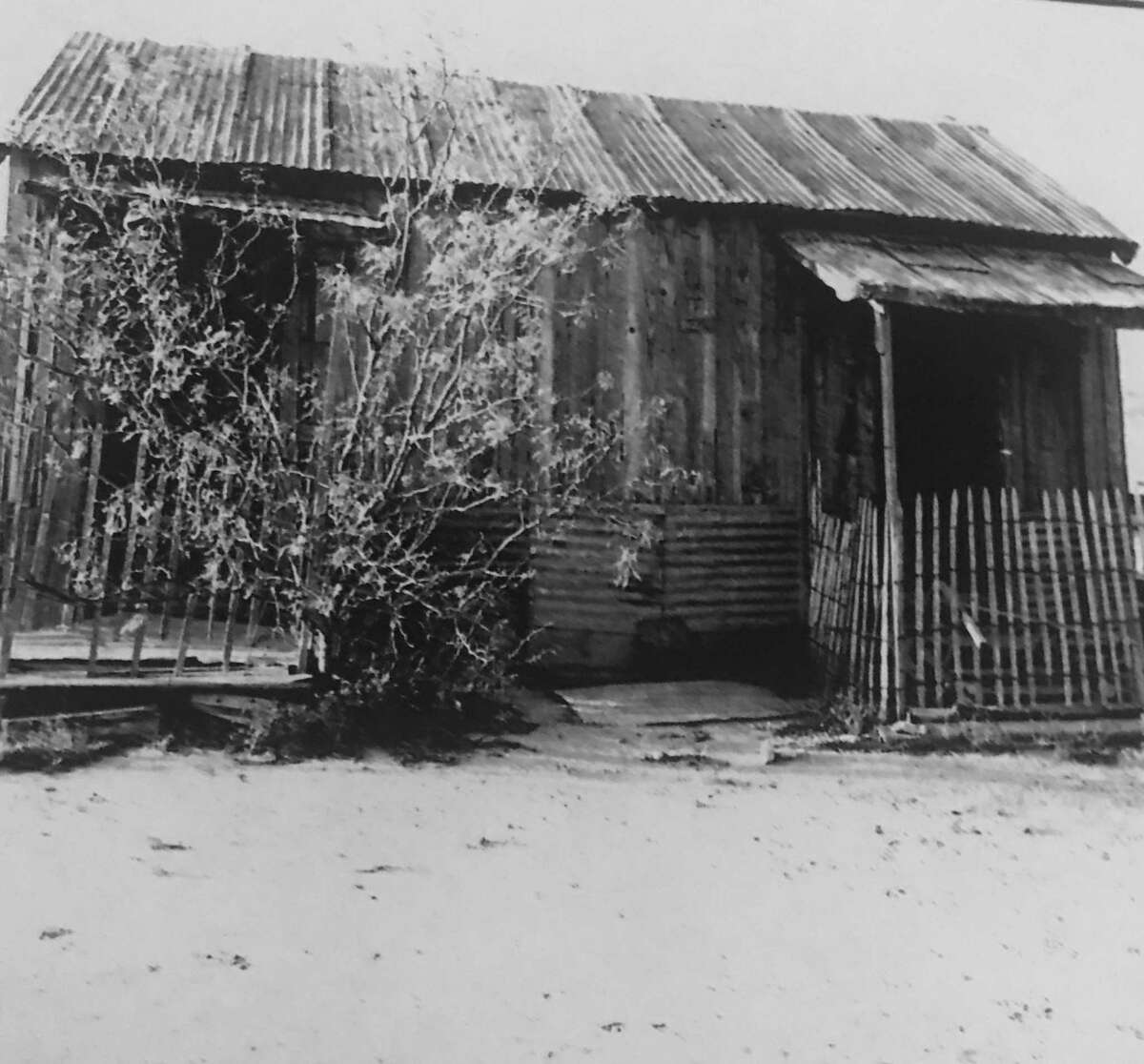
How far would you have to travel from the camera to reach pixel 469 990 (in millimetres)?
2807

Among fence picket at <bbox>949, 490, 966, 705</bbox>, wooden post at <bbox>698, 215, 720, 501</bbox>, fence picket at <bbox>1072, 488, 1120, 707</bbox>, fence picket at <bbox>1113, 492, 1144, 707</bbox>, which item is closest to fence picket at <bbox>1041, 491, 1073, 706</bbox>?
fence picket at <bbox>1072, 488, 1120, 707</bbox>

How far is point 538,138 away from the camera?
20.2ft

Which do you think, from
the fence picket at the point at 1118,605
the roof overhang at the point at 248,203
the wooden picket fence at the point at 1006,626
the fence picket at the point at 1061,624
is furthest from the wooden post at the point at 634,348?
the fence picket at the point at 1118,605

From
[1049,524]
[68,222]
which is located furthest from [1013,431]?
[68,222]

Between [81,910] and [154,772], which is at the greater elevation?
[154,772]

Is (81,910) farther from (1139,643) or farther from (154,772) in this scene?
(1139,643)

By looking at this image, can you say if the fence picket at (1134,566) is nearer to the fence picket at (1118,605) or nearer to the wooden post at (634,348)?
the fence picket at (1118,605)

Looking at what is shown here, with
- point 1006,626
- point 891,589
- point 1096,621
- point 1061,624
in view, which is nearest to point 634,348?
point 891,589

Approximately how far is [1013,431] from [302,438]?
4621mm

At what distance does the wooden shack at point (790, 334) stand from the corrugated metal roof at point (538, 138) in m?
0.02

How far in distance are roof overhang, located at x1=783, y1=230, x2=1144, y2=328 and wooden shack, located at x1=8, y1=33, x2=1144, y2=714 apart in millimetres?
22

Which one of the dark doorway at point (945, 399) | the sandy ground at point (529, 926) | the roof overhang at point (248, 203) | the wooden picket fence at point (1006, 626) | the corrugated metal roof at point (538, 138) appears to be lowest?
the sandy ground at point (529, 926)

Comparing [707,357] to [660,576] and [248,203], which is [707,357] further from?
[248,203]

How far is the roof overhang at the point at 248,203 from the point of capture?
507 centimetres
